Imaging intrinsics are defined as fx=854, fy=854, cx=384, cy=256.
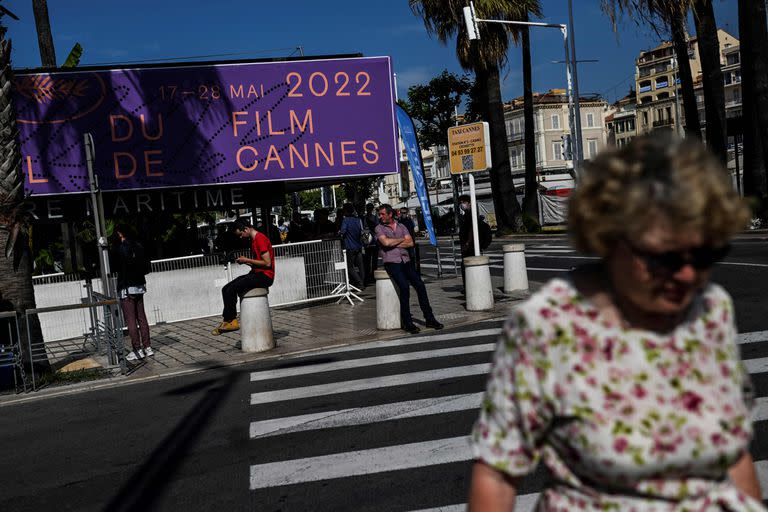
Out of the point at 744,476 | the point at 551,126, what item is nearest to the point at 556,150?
the point at 551,126

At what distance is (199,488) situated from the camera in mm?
5465

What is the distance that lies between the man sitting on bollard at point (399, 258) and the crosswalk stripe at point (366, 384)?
9.30 ft

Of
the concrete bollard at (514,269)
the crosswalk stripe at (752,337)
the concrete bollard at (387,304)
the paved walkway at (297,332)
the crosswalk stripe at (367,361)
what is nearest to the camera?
the crosswalk stripe at (752,337)

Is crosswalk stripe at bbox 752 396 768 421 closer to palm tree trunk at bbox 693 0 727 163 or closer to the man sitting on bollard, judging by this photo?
the man sitting on bollard

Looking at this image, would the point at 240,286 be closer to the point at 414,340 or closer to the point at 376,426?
the point at 414,340

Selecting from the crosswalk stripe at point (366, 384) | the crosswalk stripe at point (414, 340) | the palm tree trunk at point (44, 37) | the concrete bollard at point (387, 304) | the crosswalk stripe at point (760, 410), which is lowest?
the crosswalk stripe at point (414, 340)

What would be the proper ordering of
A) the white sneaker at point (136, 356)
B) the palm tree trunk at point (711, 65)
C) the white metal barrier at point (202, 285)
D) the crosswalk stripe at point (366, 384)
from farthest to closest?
the palm tree trunk at point (711, 65) → the white metal barrier at point (202, 285) → the white sneaker at point (136, 356) → the crosswalk stripe at point (366, 384)

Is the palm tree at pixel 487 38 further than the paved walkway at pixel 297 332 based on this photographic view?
Yes

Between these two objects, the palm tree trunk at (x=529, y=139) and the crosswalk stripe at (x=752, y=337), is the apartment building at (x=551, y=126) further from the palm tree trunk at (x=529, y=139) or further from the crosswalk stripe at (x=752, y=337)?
the crosswalk stripe at (x=752, y=337)

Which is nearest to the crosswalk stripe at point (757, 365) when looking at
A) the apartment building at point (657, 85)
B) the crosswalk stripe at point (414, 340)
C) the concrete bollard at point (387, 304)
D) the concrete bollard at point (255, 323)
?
the crosswalk stripe at point (414, 340)

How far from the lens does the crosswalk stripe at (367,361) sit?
9.49 meters

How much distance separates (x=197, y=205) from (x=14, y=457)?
34.6 ft

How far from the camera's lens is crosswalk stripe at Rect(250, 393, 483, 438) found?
22.5 ft

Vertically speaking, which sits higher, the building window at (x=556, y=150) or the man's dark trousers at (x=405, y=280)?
the building window at (x=556, y=150)
